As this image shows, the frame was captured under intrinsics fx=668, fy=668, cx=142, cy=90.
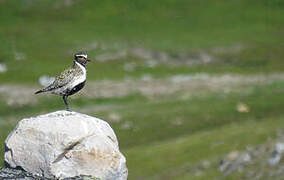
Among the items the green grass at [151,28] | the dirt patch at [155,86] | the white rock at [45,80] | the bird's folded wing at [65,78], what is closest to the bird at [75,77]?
the bird's folded wing at [65,78]

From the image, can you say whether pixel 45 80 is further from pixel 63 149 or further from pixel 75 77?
pixel 63 149

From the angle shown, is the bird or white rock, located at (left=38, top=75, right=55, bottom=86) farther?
white rock, located at (left=38, top=75, right=55, bottom=86)

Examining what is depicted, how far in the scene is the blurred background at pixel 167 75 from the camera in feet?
175

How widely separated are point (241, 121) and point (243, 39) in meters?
48.3

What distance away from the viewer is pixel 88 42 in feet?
348

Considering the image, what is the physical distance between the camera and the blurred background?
5344 cm

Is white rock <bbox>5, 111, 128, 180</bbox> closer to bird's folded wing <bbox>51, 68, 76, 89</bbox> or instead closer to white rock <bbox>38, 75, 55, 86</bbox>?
bird's folded wing <bbox>51, 68, 76, 89</bbox>

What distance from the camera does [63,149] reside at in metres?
25.0

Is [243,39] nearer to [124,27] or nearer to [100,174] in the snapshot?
[124,27]

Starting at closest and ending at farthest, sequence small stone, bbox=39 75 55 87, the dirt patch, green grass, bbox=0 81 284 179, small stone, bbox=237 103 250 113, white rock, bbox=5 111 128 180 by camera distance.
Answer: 1. white rock, bbox=5 111 128 180
2. green grass, bbox=0 81 284 179
3. small stone, bbox=237 103 250 113
4. the dirt patch
5. small stone, bbox=39 75 55 87

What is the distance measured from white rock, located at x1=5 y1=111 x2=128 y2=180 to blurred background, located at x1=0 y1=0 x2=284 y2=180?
23.9 meters

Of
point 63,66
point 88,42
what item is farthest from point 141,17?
point 63,66

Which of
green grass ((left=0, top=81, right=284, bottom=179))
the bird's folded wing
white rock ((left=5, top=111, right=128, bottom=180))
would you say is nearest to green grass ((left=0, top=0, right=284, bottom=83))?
green grass ((left=0, top=81, right=284, bottom=179))

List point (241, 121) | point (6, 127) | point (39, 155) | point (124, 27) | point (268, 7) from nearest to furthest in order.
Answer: point (39, 155)
point (6, 127)
point (241, 121)
point (124, 27)
point (268, 7)
